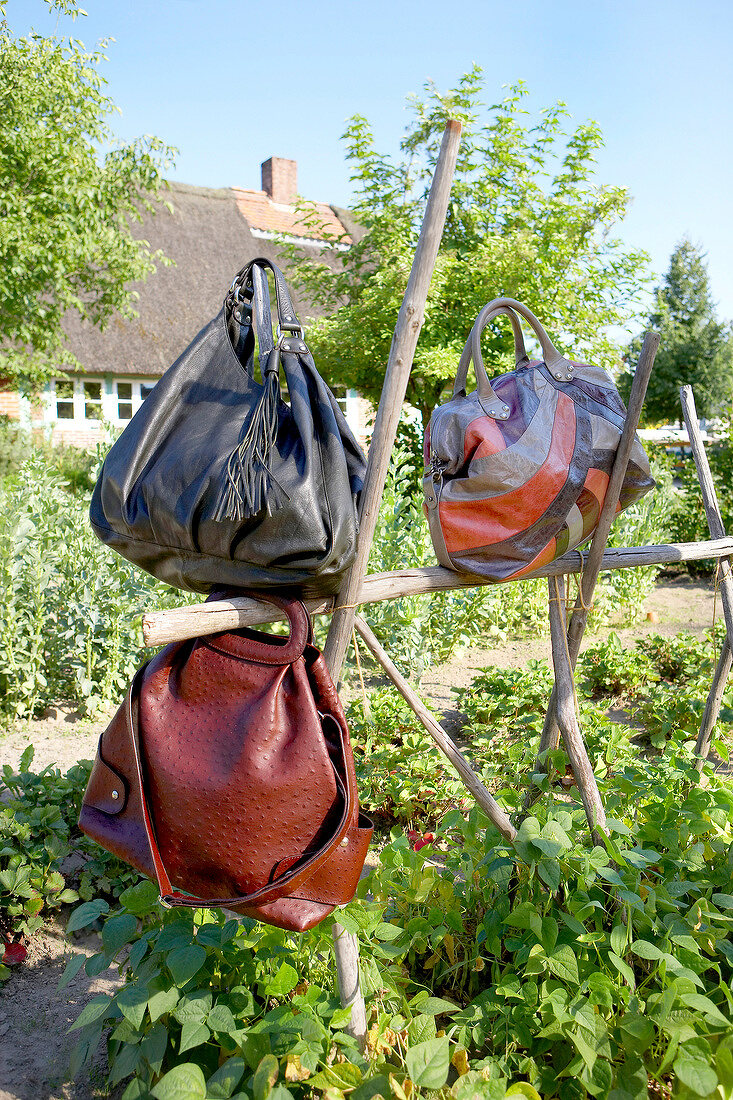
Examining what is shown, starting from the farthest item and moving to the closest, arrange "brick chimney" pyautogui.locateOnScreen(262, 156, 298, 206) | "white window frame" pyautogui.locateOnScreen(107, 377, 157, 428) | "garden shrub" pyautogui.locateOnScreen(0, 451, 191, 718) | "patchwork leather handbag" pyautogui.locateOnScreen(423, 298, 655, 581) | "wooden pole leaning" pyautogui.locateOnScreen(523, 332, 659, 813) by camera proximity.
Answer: "brick chimney" pyautogui.locateOnScreen(262, 156, 298, 206), "white window frame" pyautogui.locateOnScreen(107, 377, 157, 428), "garden shrub" pyautogui.locateOnScreen(0, 451, 191, 718), "wooden pole leaning" pyautogui.locateOnScreen(523, 332, 659, 813), "patchwork leather handbag" pyautogui.locateOnScreen(423, 298, 655, 581)

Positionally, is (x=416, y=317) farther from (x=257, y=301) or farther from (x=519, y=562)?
(x=519, y=562)

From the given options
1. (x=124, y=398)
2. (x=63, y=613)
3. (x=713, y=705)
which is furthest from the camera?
(x=124, y=398)

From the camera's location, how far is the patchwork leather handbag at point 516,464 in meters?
1.68

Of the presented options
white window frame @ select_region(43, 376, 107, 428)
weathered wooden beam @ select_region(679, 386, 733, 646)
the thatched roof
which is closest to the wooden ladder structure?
weathered wooden beam @ select_region(679, 386, 733, 646)

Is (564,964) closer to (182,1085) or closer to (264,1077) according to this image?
(264,1077)

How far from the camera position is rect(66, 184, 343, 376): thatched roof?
59.8ft

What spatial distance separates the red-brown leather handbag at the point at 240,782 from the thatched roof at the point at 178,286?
56.5ft

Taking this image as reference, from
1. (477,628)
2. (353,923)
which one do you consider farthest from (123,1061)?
(477,628)

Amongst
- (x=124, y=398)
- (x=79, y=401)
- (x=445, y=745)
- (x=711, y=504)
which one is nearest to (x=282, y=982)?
(x=445, y=745)

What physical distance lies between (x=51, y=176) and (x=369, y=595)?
856cm

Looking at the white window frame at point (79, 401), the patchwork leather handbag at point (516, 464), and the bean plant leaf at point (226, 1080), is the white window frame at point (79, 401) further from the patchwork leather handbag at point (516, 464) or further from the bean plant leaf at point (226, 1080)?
the bean plant leaf at point (226, 1080)

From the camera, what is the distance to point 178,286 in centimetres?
1941

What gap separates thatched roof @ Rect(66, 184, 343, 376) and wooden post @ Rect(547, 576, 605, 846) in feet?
54.7

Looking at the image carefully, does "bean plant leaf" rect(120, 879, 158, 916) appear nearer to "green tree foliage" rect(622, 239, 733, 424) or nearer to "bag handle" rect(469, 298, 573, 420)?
"bag handle" rect(469, 298, 573, 420)
